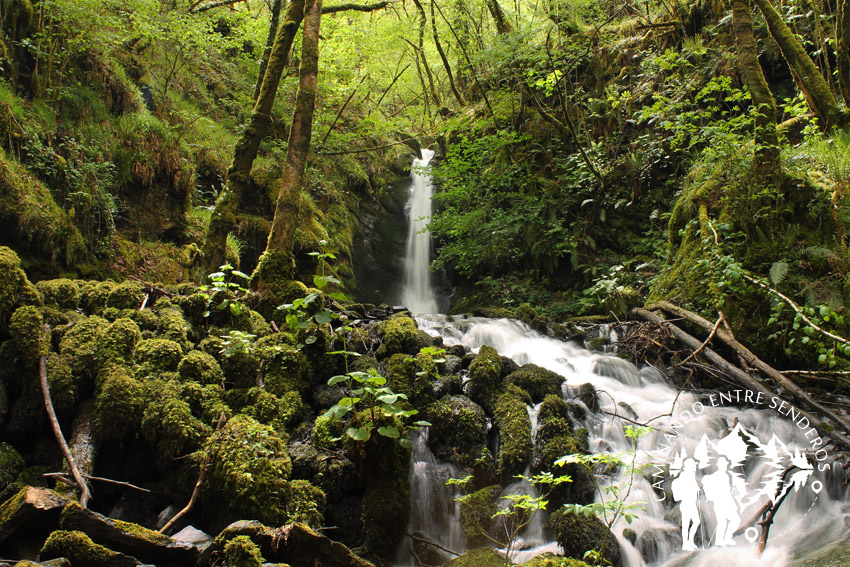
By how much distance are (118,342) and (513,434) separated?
10.8 feet

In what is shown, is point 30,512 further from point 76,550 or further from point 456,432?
point 456,432

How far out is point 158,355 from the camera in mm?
3494

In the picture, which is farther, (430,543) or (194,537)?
(430,543)

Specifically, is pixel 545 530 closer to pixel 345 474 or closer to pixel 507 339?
pixel 345 474

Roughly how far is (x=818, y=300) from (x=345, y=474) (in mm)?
5159

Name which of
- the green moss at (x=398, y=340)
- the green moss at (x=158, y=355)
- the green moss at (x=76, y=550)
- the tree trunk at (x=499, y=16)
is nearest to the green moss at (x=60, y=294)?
the green moss at (x=158, y=355)

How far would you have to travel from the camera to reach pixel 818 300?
184 inches

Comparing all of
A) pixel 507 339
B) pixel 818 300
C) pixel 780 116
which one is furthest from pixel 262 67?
pixel 780 116

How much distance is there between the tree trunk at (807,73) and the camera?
5840 millimetres

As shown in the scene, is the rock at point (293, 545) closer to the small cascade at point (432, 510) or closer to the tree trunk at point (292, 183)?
the small cascade at point (432, 510)

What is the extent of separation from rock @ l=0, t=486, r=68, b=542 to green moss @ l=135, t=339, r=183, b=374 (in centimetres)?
128

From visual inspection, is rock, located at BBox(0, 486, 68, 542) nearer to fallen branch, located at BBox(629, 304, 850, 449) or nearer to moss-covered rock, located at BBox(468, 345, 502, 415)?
moss-covered rock, located at BBox(468, 345, 502, 415)

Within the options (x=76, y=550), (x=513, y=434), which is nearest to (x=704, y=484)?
(x=513, y=434)

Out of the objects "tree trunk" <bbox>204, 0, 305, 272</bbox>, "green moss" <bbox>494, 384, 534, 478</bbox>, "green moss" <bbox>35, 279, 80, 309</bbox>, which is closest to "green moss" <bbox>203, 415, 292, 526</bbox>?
"green moss" <bbox>494, 384, 534, 478</bbox>
